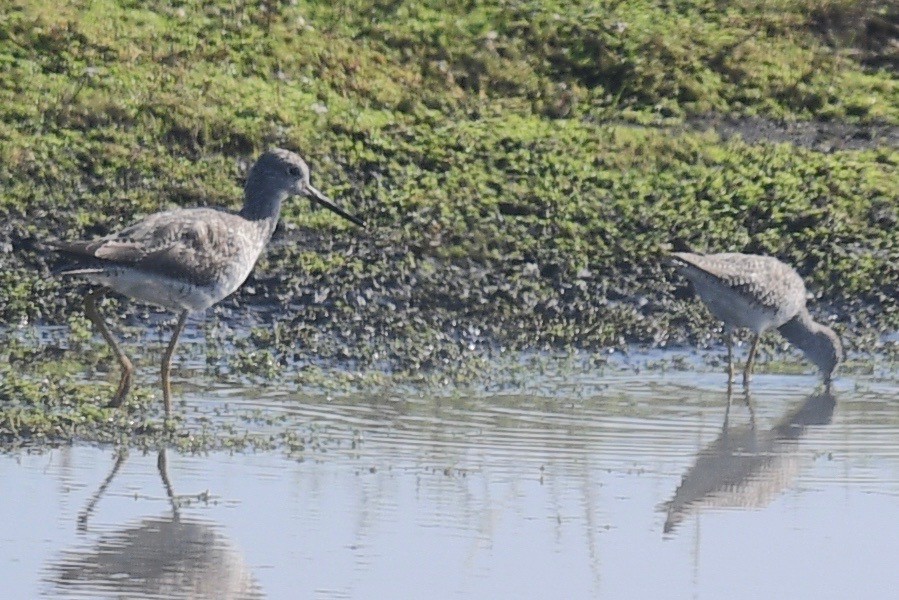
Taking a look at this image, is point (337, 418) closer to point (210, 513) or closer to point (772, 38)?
point (210, 513)

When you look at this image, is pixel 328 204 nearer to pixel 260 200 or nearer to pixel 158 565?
pixel 260 200

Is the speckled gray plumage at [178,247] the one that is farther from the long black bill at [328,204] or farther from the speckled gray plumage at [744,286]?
the speckled gray plumage at [744,286]

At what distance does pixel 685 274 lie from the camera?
11461 mm

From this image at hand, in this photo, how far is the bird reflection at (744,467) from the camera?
309 inches

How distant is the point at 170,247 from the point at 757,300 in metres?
3.52

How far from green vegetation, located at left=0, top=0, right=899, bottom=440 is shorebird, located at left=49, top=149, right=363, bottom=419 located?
0.63m

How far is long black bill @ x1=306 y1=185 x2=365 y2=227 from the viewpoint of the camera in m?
11.2

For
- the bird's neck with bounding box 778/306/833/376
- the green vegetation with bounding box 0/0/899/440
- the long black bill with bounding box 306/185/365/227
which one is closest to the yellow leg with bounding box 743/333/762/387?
the bird's neck with bounding box 778/306/833/376

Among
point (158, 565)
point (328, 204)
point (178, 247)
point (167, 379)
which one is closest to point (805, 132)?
point (328, 204)

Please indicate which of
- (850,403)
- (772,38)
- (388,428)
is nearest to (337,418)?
(388,428)

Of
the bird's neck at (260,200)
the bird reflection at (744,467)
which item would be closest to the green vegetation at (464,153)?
the bird's neck at (260,200)

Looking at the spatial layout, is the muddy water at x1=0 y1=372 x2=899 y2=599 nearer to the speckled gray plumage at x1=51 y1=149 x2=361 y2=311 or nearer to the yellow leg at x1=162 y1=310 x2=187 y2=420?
the yellow leg at x1=162 y1=310 x2=187 y2=420

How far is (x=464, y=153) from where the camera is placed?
13.5m

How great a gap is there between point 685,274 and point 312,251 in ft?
8.04
